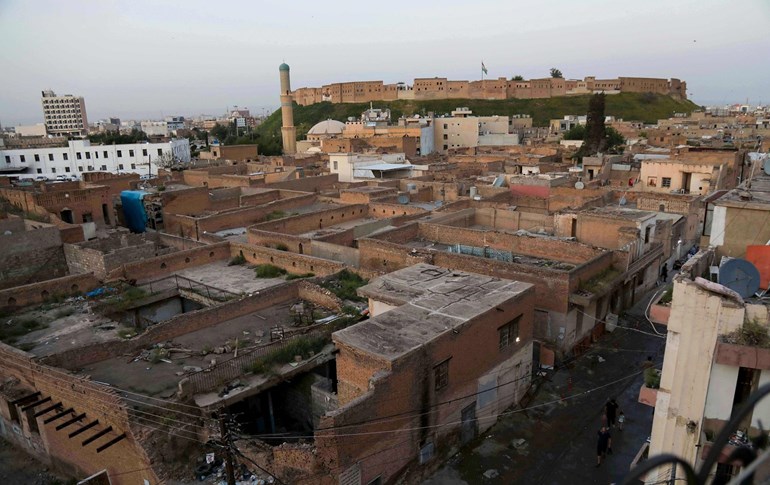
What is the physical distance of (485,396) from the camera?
492 inches

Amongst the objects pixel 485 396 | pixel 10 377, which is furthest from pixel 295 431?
pixel 10 377

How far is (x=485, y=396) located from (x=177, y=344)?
7.81 m

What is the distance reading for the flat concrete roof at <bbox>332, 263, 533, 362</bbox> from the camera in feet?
34.0

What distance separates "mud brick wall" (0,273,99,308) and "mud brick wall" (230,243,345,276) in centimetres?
503

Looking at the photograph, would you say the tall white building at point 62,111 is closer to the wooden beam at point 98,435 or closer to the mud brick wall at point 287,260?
the mud brick wall at point 287,260

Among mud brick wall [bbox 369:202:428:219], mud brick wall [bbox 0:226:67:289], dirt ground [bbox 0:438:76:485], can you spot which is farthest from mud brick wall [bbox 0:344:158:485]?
mud brick wall [bbox 369:202:428:219]

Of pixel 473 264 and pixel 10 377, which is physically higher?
pixel 473 264

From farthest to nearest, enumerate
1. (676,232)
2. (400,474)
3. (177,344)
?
(676,232), (177,344), (400,474)

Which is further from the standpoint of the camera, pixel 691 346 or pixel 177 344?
pixel 177 344

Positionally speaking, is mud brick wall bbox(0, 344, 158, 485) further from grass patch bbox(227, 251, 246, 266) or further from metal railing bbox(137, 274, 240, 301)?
grass patch bbox(227, 251, 246, 266)

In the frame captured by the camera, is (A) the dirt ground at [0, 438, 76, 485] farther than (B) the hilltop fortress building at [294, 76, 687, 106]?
No

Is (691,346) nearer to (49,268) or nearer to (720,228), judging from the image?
(720,228)

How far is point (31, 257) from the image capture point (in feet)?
60.1

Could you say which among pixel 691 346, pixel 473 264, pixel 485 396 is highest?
pixel 691 346
